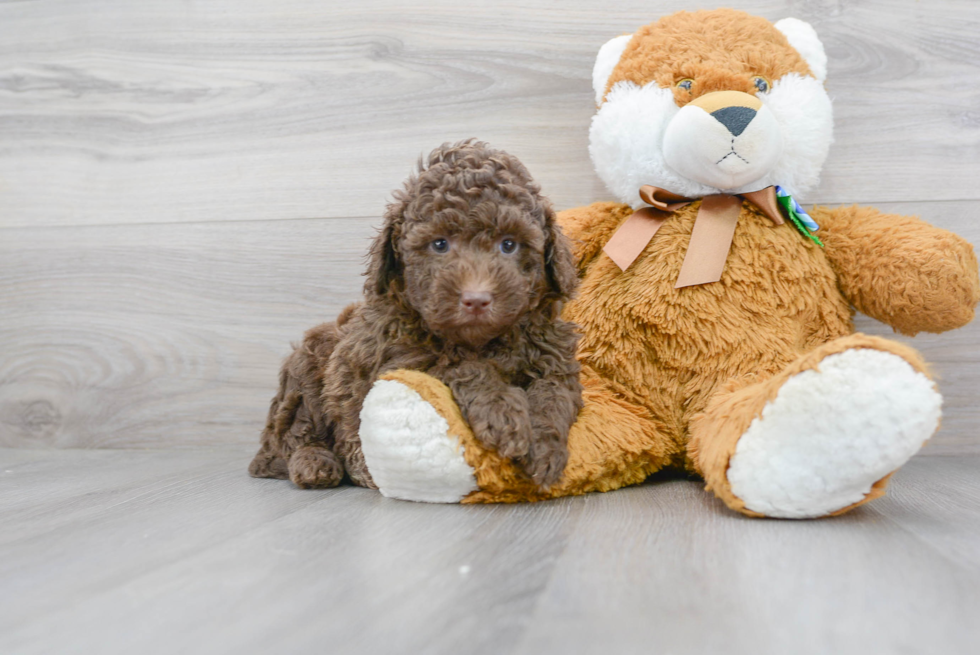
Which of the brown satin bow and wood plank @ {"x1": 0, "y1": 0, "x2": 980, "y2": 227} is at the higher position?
wood plank @ {"x1": 0, "y1": 0, "x2": 980, "y2": 227}

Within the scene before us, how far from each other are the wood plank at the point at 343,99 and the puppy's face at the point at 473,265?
515mm

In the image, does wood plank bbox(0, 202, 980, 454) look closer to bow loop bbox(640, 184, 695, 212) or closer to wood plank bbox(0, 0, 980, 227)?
wood plank bbox(0, 0, 980, 227)

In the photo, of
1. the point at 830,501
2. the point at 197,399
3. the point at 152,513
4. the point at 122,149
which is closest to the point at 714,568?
the point at 830,501

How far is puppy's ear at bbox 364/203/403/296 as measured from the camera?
3.27ft

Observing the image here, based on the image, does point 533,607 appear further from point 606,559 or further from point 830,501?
point 830,501

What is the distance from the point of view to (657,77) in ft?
3.76

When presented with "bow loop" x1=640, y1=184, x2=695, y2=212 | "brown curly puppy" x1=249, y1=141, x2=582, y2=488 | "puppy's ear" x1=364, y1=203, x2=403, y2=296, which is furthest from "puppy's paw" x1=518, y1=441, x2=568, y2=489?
"bow loop" x1=640, y1=184, x2=695, y2=212

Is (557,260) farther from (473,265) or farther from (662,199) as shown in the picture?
(662,199)

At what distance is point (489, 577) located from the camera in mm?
698

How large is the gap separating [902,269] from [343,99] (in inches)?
40.7

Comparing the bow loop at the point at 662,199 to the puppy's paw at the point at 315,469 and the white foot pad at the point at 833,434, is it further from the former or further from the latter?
the puppy's paw at the point at 315,469

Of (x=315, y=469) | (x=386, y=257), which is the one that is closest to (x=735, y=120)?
(x=386, y=257)

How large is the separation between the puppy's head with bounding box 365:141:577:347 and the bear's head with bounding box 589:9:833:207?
0.24 m

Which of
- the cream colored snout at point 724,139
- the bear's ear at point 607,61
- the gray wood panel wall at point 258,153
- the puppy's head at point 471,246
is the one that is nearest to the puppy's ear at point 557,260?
the puppy's head at point 471,246
